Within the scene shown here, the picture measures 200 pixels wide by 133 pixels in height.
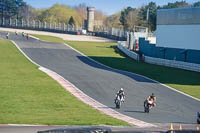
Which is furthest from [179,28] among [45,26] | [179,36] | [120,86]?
[45,26]

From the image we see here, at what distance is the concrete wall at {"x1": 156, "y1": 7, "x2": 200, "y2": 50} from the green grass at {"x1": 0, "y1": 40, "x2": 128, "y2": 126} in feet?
64.1

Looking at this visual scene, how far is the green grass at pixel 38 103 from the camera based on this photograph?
20547 millimetres

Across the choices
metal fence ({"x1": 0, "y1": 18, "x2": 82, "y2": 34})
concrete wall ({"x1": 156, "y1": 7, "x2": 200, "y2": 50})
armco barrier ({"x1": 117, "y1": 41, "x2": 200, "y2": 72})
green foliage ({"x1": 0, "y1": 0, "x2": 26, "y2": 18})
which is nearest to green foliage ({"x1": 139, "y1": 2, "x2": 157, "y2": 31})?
metal fence ({"x1": 0, "y1": 18, "x2": 82, "y2": 34})

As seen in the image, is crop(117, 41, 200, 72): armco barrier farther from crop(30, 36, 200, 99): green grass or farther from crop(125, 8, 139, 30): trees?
crop(125, 8, 139, 30): trees

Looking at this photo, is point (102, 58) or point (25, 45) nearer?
point (102, 58)

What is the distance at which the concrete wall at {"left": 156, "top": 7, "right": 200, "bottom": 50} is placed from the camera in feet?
159

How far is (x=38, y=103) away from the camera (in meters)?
26.1

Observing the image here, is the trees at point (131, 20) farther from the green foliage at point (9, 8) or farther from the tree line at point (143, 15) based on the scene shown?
the green foliage at point (9, 8)

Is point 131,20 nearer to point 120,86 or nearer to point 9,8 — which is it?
point 9,8

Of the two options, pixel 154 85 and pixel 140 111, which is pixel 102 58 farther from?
pixel 140 111

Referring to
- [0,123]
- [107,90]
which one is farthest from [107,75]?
[0,123]

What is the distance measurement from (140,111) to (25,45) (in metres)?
43.2

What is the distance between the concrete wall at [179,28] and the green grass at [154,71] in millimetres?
4747

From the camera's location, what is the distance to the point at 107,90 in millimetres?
33469
